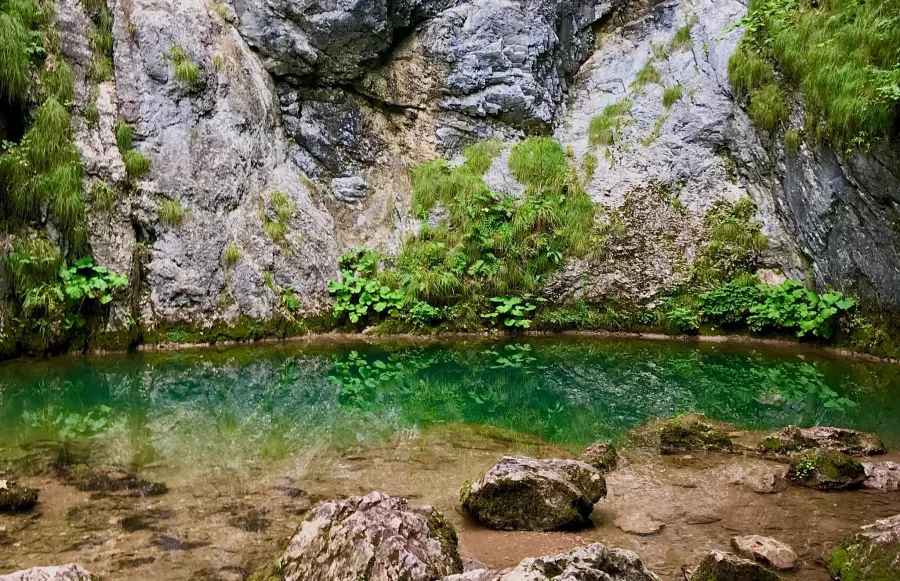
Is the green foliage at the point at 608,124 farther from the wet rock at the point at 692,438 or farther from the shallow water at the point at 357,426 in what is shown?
the wet rock at the point at 692,438

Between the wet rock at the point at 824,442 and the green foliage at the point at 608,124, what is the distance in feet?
33.8

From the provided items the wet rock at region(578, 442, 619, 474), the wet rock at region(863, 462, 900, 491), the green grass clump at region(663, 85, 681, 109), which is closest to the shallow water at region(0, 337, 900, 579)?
the wet rock at region(578, 442, 619, 474)

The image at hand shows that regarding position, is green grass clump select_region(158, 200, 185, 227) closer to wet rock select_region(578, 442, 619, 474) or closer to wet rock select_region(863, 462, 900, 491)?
wet rock select_region(578, 442, 619, 474)

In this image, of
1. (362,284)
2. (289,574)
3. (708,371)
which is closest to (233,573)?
(289,574)

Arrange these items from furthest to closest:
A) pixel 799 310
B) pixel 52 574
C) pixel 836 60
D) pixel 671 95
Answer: pixel 671 95 < pixel 799 310 < pixel 836 60 < pixel 52 574

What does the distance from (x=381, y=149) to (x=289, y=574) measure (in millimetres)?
13361

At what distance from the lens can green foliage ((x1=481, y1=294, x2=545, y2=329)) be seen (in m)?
12.9

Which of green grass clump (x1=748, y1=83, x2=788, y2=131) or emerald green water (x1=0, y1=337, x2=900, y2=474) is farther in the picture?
green grass clump (x1=748, y1=83, x2=788, y2=131)

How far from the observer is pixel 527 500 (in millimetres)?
4301

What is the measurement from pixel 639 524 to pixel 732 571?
1.14 m

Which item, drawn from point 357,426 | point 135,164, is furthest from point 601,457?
point 135,164

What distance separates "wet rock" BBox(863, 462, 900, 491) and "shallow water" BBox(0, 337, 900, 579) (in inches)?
10.0

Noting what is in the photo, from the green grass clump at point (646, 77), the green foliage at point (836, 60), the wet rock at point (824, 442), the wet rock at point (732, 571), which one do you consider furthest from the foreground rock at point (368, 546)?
the green grass clump at point (646, 77)

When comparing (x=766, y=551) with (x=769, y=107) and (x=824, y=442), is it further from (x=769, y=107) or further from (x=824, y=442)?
(x=769, y=107)
